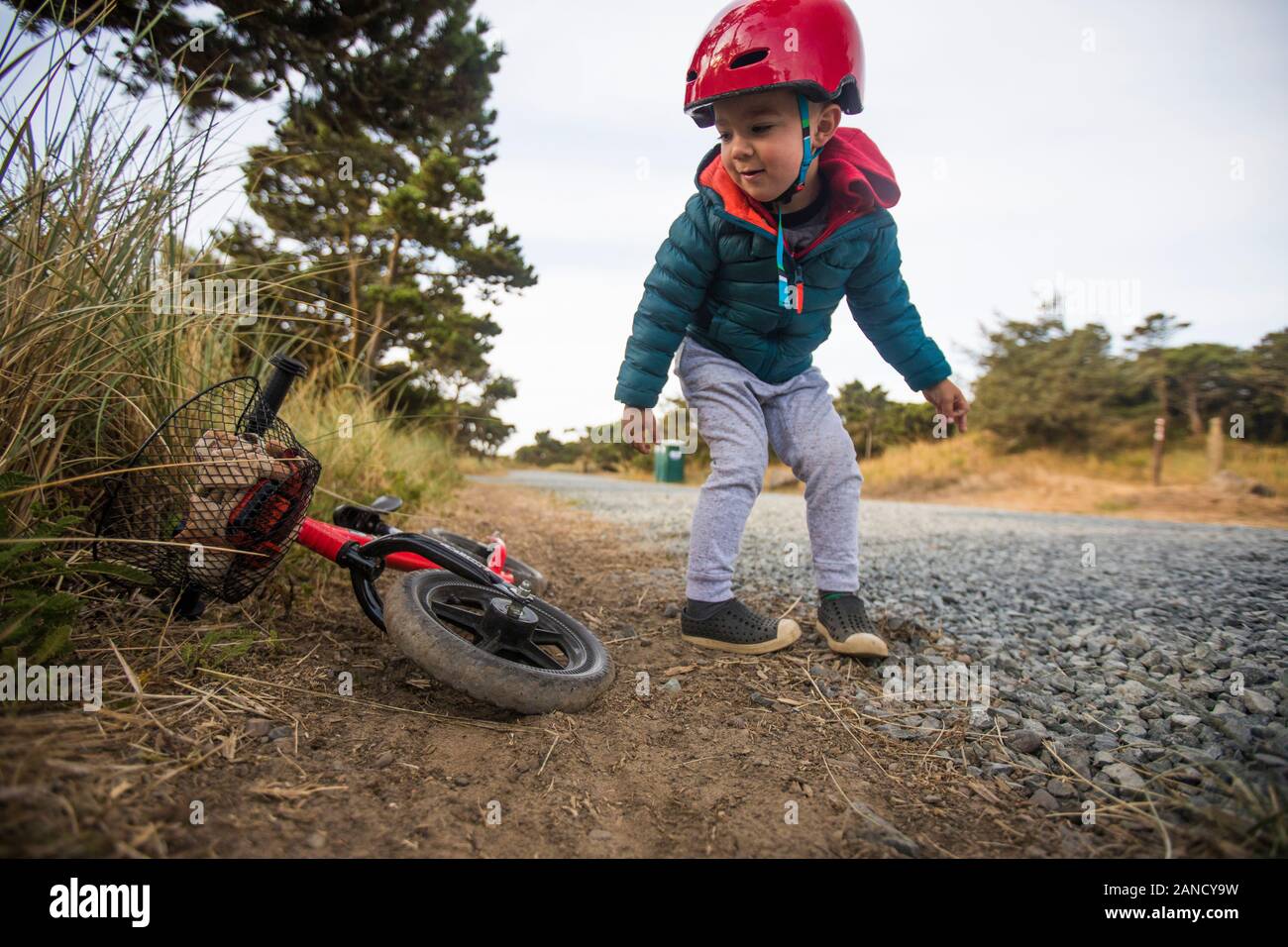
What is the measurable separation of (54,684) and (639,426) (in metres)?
1.73

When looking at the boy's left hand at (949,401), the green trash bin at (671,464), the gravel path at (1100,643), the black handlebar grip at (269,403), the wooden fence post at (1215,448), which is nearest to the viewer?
the gravel path at (1100,643)

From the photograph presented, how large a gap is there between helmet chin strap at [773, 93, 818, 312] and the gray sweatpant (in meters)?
0.31

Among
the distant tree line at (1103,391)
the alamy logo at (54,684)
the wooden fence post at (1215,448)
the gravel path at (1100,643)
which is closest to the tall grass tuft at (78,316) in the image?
the alamy logo at (54,684)

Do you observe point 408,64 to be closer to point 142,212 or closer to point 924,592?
point 142,212

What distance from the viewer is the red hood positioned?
7.22ft

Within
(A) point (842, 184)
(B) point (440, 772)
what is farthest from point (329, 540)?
(A) point (842, 184)

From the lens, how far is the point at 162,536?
175cm

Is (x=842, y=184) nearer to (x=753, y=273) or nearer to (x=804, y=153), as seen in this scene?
(x=804, y=153)

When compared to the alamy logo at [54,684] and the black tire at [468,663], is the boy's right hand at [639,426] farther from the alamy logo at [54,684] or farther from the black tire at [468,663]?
the alamy logo at [54,684]

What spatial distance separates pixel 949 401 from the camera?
2.56 m

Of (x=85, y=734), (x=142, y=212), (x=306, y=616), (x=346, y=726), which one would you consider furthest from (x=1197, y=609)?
(x=142, y=212)
